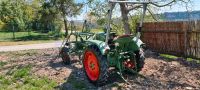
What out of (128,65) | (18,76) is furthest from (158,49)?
(18,76)

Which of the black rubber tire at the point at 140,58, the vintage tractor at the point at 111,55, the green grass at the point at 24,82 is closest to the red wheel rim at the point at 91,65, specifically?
the vintage tractor at the point at 111,55

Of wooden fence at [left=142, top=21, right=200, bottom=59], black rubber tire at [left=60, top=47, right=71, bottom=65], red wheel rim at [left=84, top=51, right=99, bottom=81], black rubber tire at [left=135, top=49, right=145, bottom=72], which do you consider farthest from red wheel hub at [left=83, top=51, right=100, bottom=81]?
wooden fence at [left=142, top=21, right=200, bottom=59]

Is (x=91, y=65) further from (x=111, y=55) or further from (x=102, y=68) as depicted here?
(x=102, y=68)

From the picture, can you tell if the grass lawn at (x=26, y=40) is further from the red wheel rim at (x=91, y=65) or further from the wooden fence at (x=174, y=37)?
the red wheel rim at (x=91, y=65)

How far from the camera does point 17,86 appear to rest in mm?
8414

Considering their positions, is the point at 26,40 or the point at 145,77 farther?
the point at 26,40

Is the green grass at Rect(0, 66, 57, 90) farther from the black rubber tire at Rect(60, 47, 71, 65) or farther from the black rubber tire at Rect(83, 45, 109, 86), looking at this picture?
the black rubber tire at Rect(60, 47, 71, 65)

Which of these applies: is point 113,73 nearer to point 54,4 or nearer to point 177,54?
point 177,54

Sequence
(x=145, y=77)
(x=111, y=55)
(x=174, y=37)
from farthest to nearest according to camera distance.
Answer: (x=174, y=37) < (x=145, y=77) < (x=111, y=55)

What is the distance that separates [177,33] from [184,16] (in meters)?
1.27

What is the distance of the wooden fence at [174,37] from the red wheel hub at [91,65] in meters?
4.41

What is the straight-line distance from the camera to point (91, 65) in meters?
8.29

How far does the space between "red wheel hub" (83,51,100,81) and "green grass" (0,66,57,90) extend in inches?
37.2

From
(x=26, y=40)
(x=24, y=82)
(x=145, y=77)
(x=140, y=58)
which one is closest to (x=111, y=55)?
(x=140, y=58)
